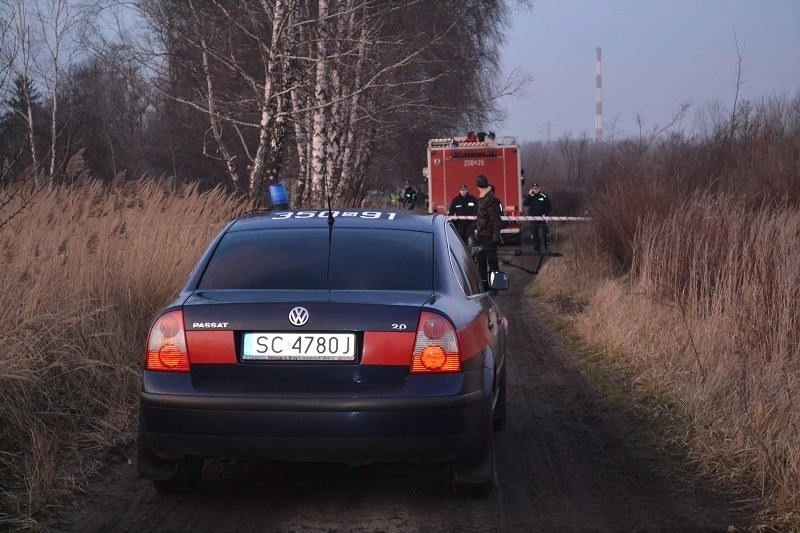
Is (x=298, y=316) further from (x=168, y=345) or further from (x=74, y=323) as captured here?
(x=74, y=323)

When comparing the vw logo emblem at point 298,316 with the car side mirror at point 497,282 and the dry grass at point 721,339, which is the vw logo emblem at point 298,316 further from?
the car side mirror at point 497,282

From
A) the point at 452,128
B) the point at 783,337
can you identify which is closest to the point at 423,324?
the point at 783,337

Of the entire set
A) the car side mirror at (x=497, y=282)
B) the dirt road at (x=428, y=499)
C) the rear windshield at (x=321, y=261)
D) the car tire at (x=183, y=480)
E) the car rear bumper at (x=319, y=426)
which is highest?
the rear windshield at (x=321, y=261)

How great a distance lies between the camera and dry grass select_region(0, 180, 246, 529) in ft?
18.7

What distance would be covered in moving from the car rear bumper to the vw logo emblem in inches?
13.7

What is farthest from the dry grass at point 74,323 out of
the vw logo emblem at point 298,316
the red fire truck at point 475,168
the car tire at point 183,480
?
the red fire truck at point 475,168

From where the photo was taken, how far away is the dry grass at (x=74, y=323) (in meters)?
5.70

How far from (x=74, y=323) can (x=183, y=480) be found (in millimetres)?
2428

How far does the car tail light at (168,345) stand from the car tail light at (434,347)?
3.57 feet

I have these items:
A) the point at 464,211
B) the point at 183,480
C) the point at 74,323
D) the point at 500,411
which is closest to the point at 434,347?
the point at 183,480

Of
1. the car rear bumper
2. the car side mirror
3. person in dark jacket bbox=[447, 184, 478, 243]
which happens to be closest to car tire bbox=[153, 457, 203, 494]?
the car rear bumper

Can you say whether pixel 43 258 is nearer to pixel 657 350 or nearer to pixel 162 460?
pixel 162 460

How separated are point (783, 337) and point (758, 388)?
1.11 metres

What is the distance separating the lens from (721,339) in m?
8.22
